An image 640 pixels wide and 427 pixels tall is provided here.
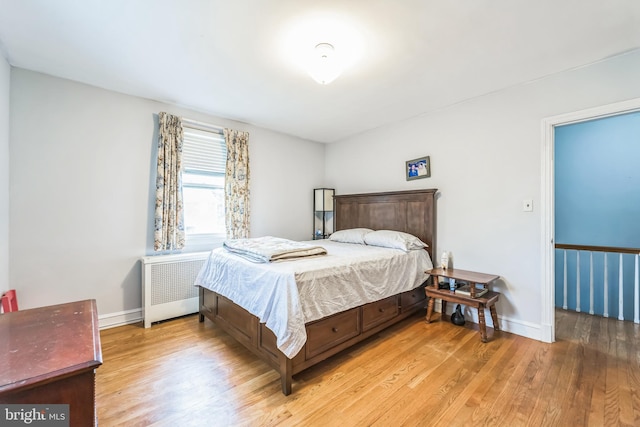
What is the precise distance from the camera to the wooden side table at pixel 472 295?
2.44m

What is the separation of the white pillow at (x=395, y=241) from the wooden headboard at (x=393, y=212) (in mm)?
199

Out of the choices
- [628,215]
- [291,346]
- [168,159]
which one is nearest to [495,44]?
[291,346]

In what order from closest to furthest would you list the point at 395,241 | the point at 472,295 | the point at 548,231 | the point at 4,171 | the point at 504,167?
the point at 4,171, the point at 548,231, the point at 472,295, the point at 504,167, the point at 395,241

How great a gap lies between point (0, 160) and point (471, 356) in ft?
13.6

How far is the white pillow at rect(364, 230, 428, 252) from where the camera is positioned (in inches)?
118

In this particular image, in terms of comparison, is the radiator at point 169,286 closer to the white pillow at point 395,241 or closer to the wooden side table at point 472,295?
the white pillow at point 395,241

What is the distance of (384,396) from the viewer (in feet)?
5.66

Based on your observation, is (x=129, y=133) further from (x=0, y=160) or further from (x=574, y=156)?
(x=574, y=156)

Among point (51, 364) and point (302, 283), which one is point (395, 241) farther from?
point (51, 364)

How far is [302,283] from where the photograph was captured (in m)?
1.86

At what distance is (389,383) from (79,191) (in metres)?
3.25

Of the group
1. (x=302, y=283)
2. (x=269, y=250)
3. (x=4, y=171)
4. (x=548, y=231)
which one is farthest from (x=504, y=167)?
(x=4, y=171)

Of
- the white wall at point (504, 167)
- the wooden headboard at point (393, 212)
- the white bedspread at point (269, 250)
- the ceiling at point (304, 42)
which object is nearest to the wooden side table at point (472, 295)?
the white wall at point (504, 167)

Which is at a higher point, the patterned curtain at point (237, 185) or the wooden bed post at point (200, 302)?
the patterned curtain at point (237, 185)
